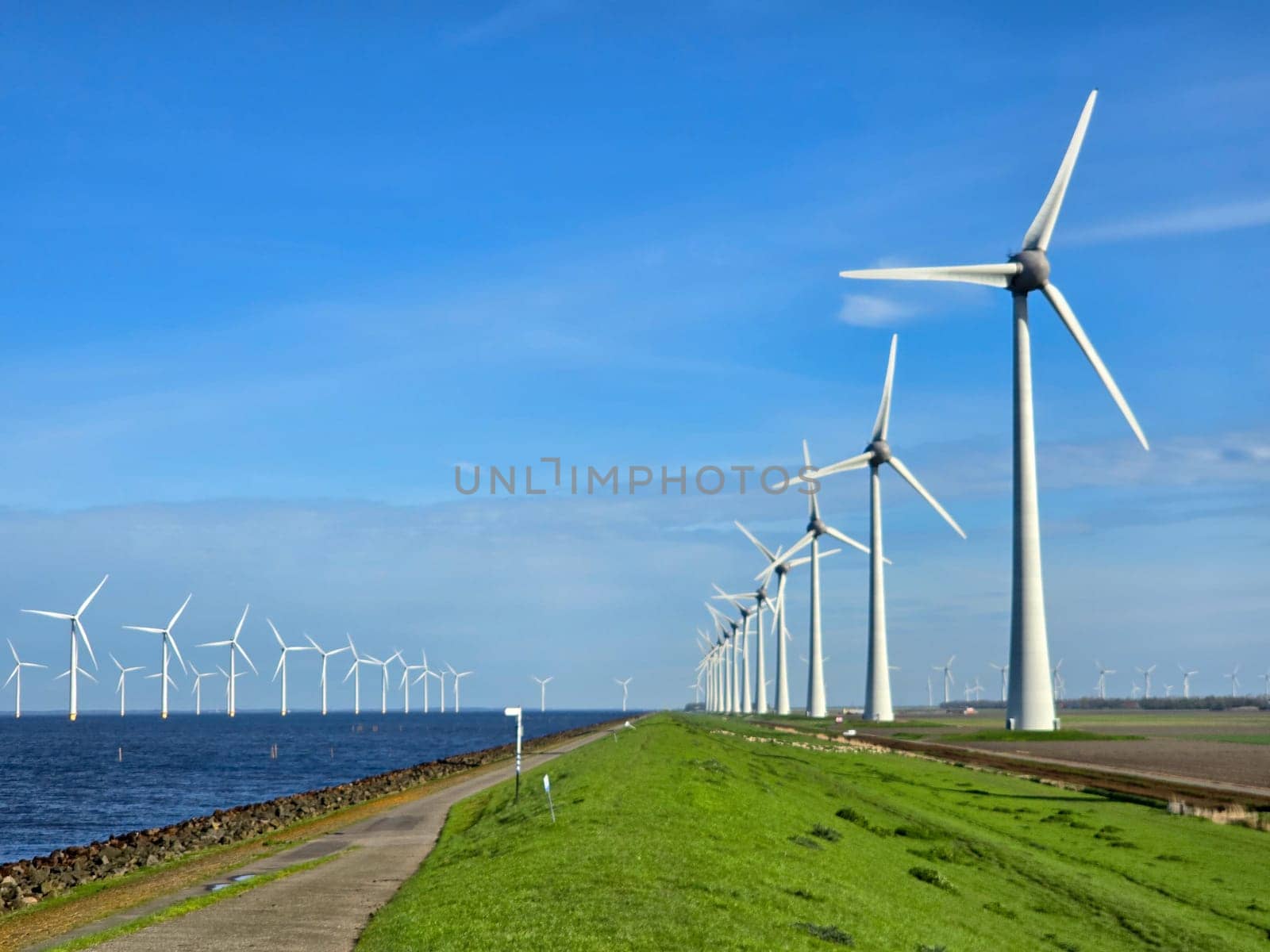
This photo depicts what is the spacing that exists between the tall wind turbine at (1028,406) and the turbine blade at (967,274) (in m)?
0.06

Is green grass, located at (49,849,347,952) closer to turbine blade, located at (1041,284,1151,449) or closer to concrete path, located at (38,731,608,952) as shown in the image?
concrete path, located at (38,731,608,952)

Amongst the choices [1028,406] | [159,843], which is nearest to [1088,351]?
[1028,406]

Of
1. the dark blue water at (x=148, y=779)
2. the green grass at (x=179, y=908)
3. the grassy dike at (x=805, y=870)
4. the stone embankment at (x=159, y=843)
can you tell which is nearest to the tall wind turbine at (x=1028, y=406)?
the grassy dike at (x=805, y=870)

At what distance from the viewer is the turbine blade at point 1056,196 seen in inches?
3639

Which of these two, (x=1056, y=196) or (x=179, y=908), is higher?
(x=1056, y=196)

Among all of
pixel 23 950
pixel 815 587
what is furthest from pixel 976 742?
pixel 23 950

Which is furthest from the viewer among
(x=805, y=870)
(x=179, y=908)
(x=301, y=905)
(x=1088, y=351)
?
(x=1088, y=351)

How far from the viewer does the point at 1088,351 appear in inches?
3580

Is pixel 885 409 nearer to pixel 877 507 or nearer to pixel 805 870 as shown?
pixel 877 507

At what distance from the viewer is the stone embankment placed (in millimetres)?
38375

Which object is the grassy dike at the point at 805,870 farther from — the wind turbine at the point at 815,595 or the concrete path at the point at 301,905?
the wind turbine at the point at 815,595

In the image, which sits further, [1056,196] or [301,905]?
[1056,196]

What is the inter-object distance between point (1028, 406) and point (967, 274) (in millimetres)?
11610

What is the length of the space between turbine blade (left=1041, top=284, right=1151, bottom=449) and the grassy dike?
1382 inches
